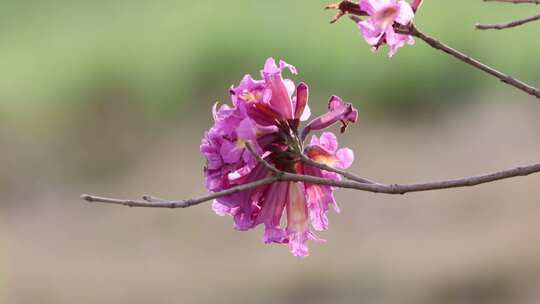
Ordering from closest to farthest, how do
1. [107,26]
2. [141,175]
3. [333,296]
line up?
1. [333,296]
2. [141,175]
3. [107,26]

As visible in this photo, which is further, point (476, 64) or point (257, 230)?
point (257, 230)

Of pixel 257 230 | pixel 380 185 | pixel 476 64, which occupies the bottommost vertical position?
pixel 380 185

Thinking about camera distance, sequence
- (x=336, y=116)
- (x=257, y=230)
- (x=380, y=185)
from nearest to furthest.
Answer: (x=380, y=185) < (x=336, y=116) < (x=257, y=230)

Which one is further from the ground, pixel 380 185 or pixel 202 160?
pixel 202 160

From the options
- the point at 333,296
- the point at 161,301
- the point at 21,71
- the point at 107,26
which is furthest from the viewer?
the point at 107,26

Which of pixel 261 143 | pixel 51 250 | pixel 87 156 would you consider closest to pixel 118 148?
pixel 87 156

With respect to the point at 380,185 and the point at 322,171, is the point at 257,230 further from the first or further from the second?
the point at 380,185

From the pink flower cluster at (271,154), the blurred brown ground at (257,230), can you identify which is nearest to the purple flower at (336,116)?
the pink flower cluster at (271,154)

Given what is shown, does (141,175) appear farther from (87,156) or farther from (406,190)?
(406,190)

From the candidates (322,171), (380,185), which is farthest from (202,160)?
(380,185)
